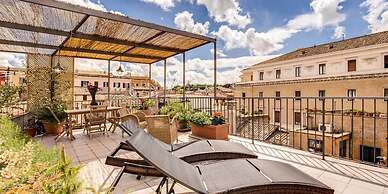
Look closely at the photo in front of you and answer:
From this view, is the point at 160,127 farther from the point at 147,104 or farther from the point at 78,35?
the point at 147,104

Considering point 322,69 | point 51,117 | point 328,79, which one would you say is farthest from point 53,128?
point 322,69

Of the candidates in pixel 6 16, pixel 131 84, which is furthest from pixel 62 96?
pixel 131 84

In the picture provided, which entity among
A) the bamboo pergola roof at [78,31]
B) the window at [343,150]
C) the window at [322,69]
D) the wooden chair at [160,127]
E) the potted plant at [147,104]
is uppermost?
the window at [322,69]

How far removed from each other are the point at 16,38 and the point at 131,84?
109 ft

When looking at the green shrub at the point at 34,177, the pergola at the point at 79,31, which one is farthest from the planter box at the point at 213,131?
the green shrub at the point at 34,177

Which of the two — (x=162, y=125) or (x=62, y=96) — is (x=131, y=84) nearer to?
(x=62, y=96)

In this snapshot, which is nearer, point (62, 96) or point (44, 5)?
point (44, 5)

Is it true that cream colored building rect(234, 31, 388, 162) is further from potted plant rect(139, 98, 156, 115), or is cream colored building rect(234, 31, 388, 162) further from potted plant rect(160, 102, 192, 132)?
potted plant rect(160, 102, 192, 132)

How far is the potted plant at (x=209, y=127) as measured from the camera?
510 cm

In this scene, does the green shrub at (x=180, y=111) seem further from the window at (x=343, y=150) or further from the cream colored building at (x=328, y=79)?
the window at (x=343, y=150)

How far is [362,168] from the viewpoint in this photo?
3.24 m

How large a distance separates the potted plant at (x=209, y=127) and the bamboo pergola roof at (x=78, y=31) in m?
2.13

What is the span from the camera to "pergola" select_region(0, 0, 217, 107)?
4227mm

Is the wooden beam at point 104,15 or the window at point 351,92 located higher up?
the wooden beam at point 104,15
